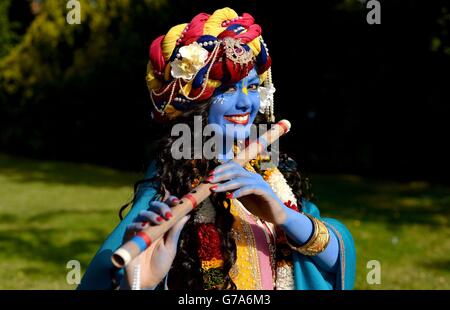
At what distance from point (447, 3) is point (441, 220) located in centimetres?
453

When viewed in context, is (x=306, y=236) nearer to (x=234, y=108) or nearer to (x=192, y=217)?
(x=192, y=217)

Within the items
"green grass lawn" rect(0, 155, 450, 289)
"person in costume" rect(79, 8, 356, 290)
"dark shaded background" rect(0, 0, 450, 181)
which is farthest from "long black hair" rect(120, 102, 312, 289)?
"dark shaded background" rect(0, 0, 450, 181)

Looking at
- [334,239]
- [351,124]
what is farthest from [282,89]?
[334,239]

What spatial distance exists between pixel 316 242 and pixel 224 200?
395 millimetres

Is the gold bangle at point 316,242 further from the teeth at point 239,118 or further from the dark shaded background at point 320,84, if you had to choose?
the dark shaded background at point 320,84

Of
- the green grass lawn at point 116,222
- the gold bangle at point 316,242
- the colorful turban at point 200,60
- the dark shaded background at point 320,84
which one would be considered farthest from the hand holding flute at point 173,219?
the dark shaded background at point 320,84

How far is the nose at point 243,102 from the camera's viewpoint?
2.70 meters

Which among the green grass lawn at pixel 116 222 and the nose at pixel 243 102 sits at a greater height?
the nose at pixel 243 102

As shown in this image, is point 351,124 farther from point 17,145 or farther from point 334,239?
point 334,239

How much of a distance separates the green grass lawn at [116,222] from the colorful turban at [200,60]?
16.1ft

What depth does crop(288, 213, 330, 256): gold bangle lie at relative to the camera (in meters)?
2.61

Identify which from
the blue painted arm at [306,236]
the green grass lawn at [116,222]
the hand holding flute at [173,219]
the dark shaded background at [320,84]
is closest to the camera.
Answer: the hand holding flute at [173,219]

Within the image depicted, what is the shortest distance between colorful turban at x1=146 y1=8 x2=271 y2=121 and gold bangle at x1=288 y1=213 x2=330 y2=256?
662 mm

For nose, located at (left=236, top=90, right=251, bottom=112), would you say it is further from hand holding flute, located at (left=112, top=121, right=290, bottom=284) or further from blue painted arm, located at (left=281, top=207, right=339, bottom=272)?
blue painted arm, located at (left=281, top=207, right=339, bottom=272)
